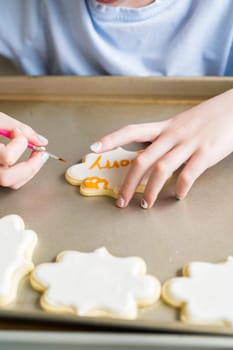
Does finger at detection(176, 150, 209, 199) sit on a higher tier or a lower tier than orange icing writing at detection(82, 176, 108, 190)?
higher

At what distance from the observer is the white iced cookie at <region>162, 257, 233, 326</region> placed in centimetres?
54

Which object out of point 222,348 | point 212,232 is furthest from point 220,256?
point 222,348

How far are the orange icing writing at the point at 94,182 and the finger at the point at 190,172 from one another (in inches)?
3.9

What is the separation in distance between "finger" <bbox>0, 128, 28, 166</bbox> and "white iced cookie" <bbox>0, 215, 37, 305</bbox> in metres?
0.07

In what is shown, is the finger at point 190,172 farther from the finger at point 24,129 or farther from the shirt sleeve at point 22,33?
the shirt sleeve at point 22,33

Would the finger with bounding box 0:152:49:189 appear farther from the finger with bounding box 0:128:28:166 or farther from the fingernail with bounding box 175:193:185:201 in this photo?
the fingernail with bounding box 175:193:185:201

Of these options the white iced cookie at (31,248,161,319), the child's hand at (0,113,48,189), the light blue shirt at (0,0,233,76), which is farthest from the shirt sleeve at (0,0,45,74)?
the white iced cookie at (31,248,161,319)

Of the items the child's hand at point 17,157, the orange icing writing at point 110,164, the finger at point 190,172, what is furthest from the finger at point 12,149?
the finger at point 190,172

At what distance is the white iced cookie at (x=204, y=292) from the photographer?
0.54m

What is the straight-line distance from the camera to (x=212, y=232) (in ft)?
2.11

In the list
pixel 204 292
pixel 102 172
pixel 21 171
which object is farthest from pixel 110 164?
pixel 204 292

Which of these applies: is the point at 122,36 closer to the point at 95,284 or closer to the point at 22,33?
the point at 22,33

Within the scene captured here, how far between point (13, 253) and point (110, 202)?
150 mm

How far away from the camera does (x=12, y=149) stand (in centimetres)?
68
